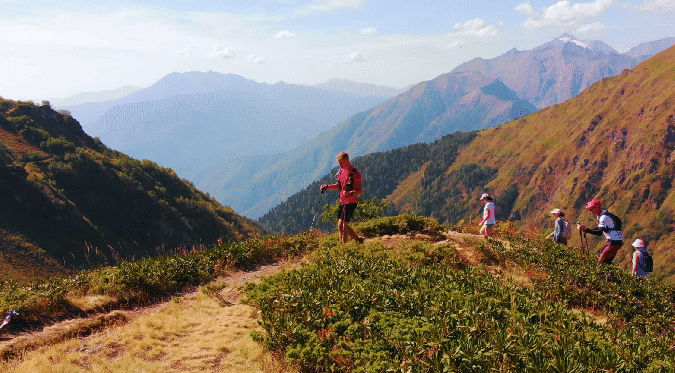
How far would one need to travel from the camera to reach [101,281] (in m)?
9.70

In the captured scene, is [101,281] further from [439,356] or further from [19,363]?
[439,356]

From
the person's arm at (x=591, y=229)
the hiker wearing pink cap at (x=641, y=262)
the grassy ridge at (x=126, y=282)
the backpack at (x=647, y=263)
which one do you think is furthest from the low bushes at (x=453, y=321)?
the grassy ridge at (x=126, y=282)

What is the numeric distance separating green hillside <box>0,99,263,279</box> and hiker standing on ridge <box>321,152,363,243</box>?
42.4 metres

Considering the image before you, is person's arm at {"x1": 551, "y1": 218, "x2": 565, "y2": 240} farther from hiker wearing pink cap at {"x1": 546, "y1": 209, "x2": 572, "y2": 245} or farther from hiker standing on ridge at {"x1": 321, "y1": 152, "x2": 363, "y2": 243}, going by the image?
hiker standing on ridge at {"x1": 321, "y1": 152, "x2": 363, "y2": 243}

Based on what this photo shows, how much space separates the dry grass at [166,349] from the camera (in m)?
6.00

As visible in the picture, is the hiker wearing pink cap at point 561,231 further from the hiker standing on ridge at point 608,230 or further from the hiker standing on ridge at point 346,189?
the hiker standing on ridge at point 346,189

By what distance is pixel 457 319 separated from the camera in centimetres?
552

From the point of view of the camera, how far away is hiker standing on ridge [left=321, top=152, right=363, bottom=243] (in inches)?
471

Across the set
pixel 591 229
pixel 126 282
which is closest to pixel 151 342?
pixel 126 282

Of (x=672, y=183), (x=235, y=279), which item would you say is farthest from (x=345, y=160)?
(x=672, y=183)

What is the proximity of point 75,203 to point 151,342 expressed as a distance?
74.1 meters

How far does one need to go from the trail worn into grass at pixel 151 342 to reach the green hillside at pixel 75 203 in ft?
142

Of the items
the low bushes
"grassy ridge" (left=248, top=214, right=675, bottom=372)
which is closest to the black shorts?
"grassy ridge" (left=248, top=214, right=675, bottom=372)

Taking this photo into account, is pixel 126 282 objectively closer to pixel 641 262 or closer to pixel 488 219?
pixel 488 219
